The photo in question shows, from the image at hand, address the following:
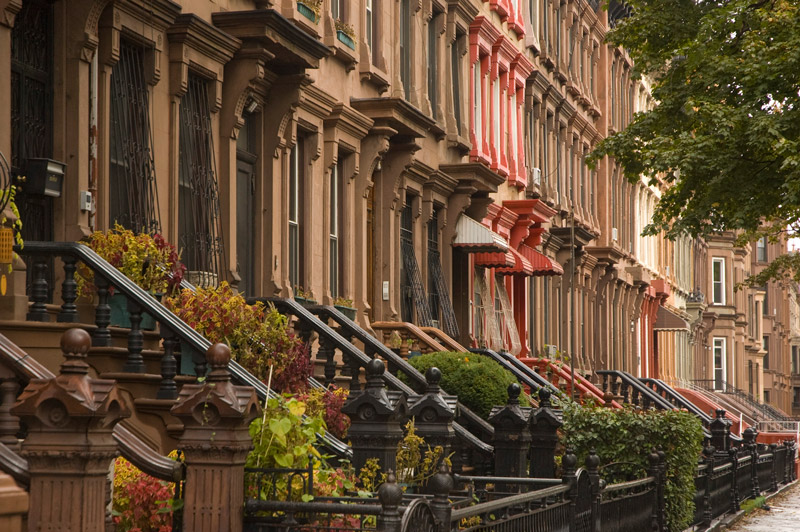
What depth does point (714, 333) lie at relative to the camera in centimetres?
7231

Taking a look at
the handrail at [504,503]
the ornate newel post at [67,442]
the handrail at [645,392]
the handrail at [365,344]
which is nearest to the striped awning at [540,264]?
the handrail at [645,392]

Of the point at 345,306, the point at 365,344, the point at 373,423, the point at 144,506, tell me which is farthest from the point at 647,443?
the point at 144,506

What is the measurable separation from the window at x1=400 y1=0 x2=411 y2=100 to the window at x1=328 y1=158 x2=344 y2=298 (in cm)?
342

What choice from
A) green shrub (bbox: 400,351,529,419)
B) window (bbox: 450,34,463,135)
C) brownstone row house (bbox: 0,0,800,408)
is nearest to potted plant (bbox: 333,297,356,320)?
brownstone row house (bbox: 0,0,800,408)

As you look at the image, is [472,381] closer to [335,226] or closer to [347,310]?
[347,310]

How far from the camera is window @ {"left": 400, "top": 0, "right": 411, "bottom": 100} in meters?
23.7

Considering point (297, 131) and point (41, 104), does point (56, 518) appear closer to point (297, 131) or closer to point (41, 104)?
point (41, 104)

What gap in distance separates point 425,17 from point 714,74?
5374 mm

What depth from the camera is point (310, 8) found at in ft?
61.0

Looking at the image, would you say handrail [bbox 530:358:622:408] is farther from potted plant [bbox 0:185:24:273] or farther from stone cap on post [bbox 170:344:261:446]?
stone cap on post [bbox 170:344:261:446]

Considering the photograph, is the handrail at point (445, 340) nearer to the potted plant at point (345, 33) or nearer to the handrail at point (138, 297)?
the potted plant at point (345, 33)

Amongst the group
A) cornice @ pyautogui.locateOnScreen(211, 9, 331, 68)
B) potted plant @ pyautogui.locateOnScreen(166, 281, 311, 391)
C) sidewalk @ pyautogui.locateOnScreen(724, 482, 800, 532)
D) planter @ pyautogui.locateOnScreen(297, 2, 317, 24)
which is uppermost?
planter @ pyautogui.locateOnScreen(297, 2, 317, 24)

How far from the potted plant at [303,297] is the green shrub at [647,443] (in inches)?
148

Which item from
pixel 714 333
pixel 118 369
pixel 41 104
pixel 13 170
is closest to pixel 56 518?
pixel 118 369
